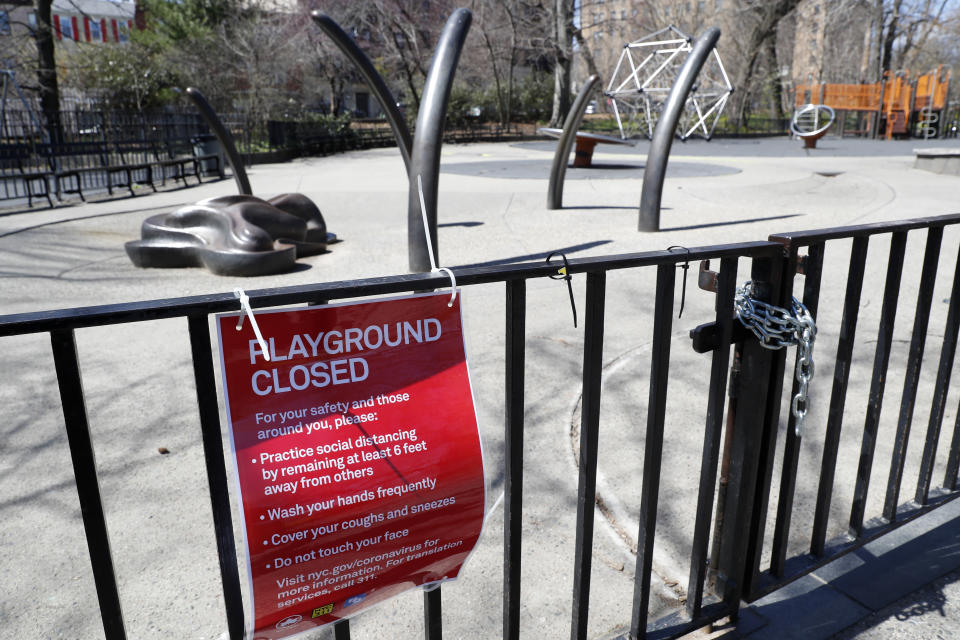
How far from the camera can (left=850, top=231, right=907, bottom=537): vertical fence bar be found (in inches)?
95.0

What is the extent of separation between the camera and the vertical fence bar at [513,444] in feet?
5.65

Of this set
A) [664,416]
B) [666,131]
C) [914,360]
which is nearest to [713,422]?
[664,416]

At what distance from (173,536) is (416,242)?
15.3 ft

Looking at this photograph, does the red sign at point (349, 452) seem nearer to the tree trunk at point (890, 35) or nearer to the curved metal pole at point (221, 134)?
the curved metal pole at point (221, 134)

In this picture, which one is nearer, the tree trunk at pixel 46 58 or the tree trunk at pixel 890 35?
the tree trunk at pixel 46 58

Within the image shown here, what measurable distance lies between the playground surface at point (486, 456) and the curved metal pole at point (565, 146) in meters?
1.09

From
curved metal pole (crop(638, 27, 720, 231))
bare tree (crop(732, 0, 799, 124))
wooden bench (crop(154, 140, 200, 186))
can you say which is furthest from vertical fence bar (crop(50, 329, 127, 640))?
bare tree (crop(732, 0, 799, 124))

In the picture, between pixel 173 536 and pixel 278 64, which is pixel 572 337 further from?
pixel 278 64

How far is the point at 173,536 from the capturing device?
9.50 ft

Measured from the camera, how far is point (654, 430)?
2.02 meters

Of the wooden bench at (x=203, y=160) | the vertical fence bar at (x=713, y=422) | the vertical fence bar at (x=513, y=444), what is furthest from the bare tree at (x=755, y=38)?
the vertical fence bar at (x=513, y=444)

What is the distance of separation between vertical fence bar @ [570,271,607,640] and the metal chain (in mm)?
507

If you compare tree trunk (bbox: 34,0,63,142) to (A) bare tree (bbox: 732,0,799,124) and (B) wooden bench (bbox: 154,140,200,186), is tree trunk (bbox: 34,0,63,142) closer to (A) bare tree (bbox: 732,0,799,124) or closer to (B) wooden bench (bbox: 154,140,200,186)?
(B) wooden bench (bbox: 154,140,200,186)

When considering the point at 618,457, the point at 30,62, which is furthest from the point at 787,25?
the point at 618,457
